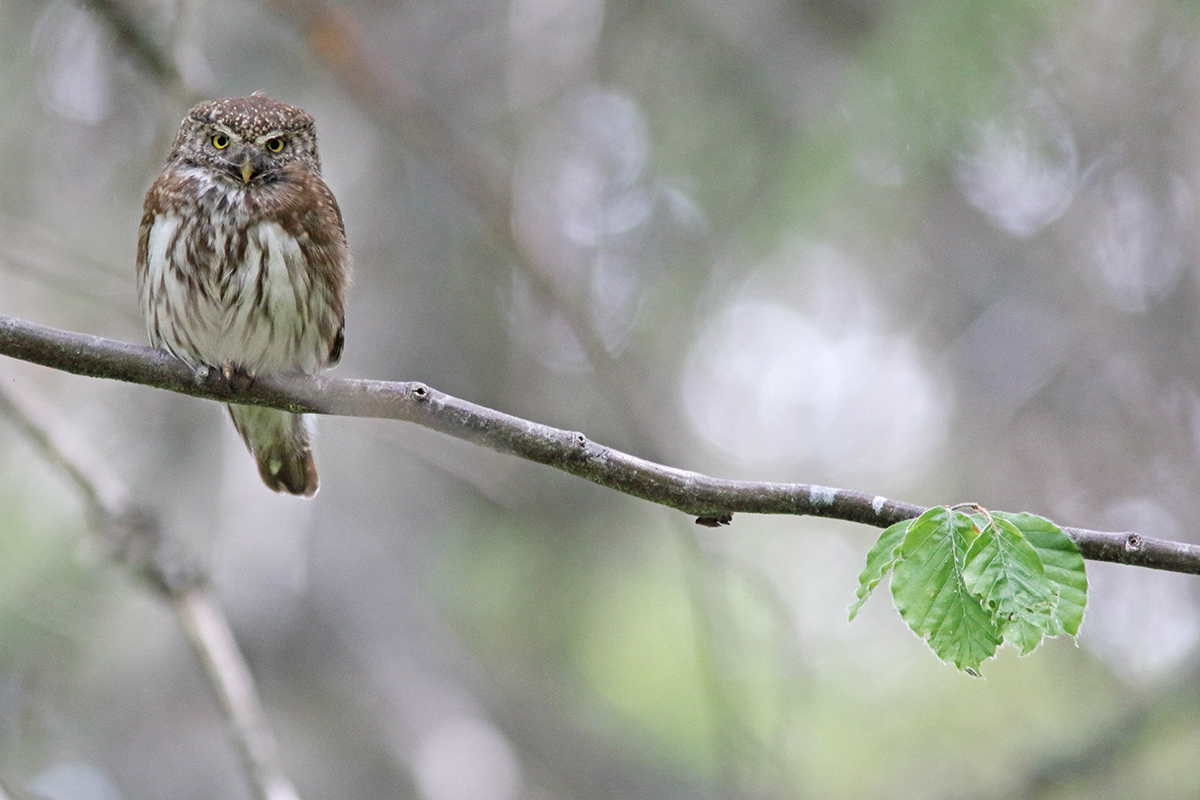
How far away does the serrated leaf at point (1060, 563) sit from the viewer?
2080 mm

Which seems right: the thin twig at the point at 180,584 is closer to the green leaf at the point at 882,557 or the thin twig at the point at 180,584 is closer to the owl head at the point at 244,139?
the owl head at the point at 244,139

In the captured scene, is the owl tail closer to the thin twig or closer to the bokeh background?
the thin twig

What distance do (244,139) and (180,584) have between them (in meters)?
1.38

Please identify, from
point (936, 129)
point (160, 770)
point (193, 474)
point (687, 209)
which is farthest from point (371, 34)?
point (160, 770)

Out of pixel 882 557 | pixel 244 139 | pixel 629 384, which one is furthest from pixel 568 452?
pixel 629 384

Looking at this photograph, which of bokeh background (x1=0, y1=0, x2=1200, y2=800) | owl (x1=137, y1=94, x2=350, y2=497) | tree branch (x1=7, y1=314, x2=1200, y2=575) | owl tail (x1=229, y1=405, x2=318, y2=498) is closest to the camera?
tree branch (x1=7, y1=314, x2=1200, y2=575)

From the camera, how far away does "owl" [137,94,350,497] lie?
3.37 meters

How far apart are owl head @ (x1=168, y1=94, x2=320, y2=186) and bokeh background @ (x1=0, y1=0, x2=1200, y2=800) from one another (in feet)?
2.54

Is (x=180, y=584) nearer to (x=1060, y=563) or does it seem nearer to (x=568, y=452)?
(x=568, y=452)

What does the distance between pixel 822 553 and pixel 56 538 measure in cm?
464

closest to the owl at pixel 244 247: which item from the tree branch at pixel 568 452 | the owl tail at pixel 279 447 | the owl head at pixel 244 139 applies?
the owl head at pixel 244 139

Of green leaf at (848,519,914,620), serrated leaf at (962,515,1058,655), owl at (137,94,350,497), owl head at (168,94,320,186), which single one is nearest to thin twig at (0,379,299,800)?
owl at (137,94,350,497)

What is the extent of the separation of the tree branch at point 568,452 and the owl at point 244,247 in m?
0.70

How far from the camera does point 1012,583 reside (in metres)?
2.05
